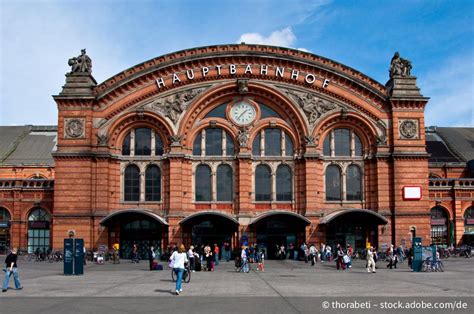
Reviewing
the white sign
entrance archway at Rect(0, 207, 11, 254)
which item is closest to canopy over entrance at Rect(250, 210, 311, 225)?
the white sign

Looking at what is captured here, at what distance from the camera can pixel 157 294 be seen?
22.5 m

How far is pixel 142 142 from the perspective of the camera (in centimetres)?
4931

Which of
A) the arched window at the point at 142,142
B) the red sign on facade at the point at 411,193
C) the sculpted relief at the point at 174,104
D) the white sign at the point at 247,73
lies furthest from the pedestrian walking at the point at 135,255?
the red sign on facade at the point at 411,193

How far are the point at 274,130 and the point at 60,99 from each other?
59.5ft

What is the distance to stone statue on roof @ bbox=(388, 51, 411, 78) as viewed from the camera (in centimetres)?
4981

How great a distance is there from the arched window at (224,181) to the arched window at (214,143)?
50.3 inches

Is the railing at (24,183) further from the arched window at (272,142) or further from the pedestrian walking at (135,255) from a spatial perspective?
A: the arched window at (272,142)

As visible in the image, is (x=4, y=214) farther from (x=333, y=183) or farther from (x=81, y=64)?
(x=333, y=183)

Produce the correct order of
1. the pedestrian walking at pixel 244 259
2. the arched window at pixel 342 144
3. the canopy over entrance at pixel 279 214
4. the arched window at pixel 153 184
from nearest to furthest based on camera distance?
the pedestrian walking at pixel 244 259 < the canopy over entrance at pixel 279 214 < the arched window at pixel 153 184 < the arched window at pixel 342 144

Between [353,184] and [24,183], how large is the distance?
31538 mm

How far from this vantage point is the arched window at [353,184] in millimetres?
49500

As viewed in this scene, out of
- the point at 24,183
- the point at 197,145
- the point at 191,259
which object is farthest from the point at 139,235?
the point at 24,183

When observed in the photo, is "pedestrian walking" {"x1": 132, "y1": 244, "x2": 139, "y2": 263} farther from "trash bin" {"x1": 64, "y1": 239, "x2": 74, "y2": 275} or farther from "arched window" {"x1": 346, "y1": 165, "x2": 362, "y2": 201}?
"arched window" {"x1": 346, "y1": 165, "x2": 362, "y2": 201}
